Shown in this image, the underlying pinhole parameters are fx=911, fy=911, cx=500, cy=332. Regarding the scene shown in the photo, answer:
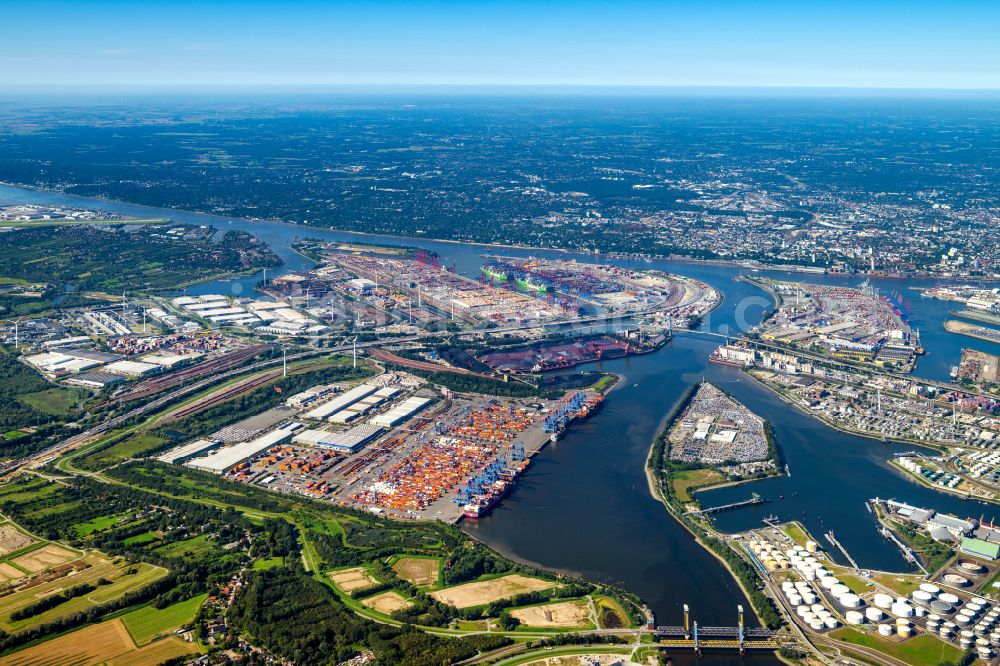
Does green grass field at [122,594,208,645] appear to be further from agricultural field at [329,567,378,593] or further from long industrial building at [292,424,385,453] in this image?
long industrial building at [292,424,385,453]

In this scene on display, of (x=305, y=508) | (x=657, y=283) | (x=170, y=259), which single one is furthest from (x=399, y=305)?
(x=305, y=508)

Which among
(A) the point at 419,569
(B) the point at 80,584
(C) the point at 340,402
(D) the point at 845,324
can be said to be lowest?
(B) the point at 80,584

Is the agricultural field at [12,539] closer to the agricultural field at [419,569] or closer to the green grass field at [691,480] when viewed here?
the agricultural field at [419,569]

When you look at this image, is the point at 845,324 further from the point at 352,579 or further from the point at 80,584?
the point at 80,584

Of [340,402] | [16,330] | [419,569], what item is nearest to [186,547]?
[419,569]

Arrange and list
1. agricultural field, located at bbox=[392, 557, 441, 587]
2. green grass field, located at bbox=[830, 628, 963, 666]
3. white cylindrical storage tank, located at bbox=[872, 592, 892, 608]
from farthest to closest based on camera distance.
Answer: agricultural field, located at bbox=[392, 557, 441, 587], white cylindrical storage tank, located at bbox=[872, 592, 892, 608], green grass field, located at bbox=[830, 628, 963, 666]

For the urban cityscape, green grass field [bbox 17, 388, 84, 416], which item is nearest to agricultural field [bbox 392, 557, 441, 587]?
the urban cityscape

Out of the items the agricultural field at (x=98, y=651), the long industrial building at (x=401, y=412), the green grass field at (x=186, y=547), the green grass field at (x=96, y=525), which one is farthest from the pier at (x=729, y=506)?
the green grass field at (x=96, y=525)
